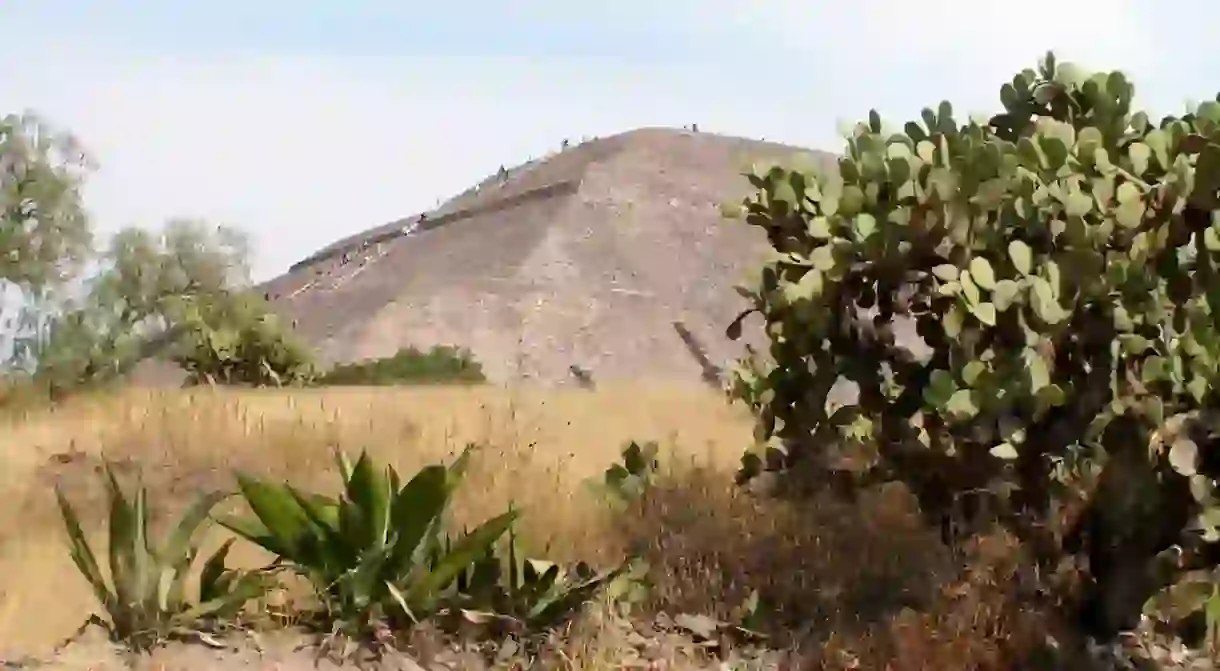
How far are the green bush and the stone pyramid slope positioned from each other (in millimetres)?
35119

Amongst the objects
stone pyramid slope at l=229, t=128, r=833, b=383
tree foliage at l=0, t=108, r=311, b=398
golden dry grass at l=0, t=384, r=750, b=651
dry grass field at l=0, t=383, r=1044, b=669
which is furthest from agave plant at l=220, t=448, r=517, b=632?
stone pyramid slope at l=229, t=128, r=833, b=383

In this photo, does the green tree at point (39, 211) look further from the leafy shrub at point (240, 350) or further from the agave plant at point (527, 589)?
the agave plant at point (527, 589)

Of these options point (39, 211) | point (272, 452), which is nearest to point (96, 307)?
point (39, 211)

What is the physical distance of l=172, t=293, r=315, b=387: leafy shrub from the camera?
27656 mm

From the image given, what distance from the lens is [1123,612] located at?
5.76m

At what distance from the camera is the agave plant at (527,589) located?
5086 mm

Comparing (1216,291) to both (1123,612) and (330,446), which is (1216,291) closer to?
(1123,612)

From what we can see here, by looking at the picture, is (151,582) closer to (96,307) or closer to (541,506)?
(541,506)

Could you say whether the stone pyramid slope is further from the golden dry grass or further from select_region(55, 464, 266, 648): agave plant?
select_region(55, 464, 266, 648): agave plant

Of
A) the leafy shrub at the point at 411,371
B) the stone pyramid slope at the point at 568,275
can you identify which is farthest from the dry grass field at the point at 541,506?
the stone pyramid slope at the point at 568,275

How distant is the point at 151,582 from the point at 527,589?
1.53m

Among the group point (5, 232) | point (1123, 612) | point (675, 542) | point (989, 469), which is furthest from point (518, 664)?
point (5, 232)

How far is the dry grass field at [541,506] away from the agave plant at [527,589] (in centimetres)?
19

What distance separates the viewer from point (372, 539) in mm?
5246
